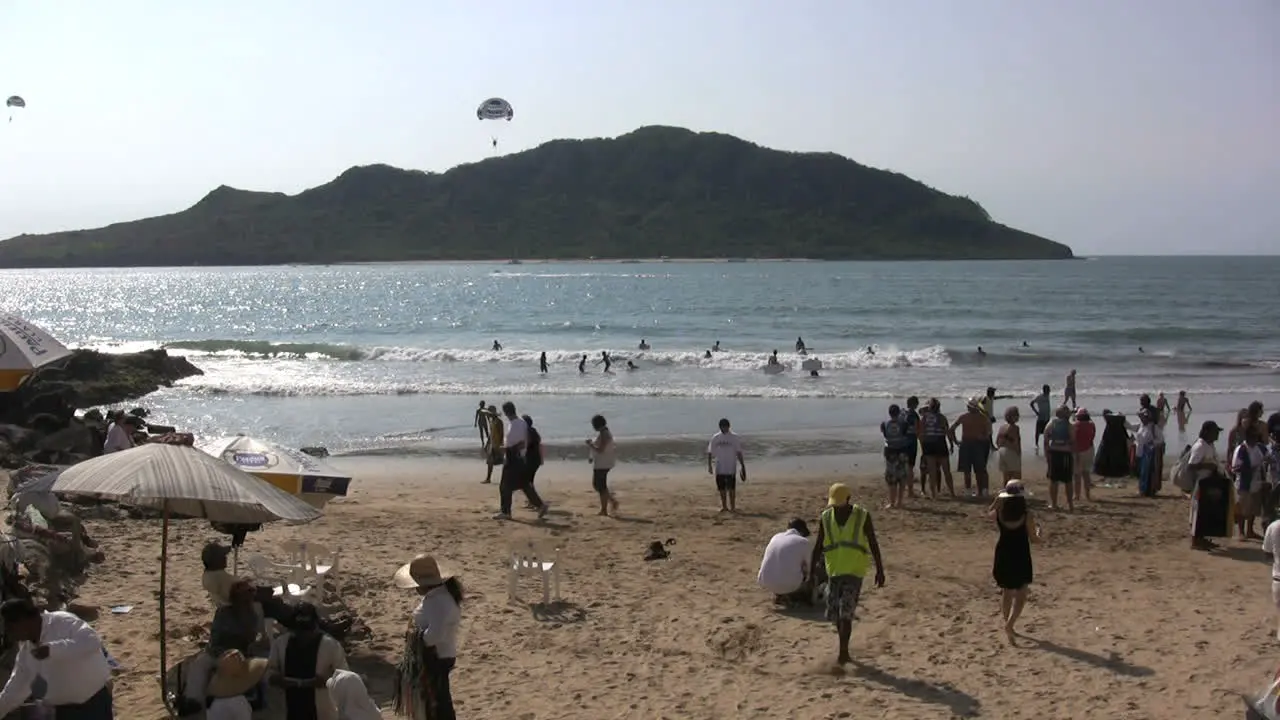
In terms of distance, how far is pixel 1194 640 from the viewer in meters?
8.62

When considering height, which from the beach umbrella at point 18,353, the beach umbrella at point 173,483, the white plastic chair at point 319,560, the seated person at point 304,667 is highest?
the beach umbrella at point 18,353

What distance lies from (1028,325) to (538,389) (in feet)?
114

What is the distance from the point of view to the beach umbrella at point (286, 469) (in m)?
8.46

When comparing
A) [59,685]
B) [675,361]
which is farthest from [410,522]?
[675,361]

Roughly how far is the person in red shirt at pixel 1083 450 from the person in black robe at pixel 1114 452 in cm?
153

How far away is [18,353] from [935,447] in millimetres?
10665

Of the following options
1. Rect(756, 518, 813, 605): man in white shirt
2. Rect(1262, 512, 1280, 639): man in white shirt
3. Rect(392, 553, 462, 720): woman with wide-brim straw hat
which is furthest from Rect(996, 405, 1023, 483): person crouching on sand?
Rect(392, 553, 462, 720): woman with wide-brim straw hat

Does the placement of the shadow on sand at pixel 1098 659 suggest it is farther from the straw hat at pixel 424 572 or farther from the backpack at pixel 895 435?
the backpack at pixel 895 435

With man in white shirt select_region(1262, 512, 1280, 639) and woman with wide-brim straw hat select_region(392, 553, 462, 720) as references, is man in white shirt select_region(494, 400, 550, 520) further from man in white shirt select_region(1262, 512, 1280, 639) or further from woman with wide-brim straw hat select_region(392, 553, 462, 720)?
man in white shirt select_region(1262, 512, 1280, 639)

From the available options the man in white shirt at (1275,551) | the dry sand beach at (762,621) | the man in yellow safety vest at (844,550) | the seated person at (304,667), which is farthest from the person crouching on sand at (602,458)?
the seated person at (304,667)

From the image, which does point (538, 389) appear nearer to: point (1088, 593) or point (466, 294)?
point (1088, 593)

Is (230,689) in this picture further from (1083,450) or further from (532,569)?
(1083,450)

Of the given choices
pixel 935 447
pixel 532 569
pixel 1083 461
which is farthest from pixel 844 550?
pixel 1083 461

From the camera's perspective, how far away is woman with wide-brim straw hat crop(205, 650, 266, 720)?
5.20m
